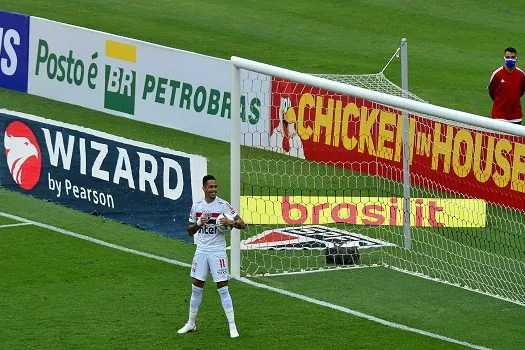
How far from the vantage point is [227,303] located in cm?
1459

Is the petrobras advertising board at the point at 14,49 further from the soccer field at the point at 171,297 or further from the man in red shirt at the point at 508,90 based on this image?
the man in red shirt at the point at 508,90

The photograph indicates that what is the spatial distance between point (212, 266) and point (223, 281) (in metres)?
0.21

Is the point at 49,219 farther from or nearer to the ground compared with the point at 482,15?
nearer to the ground

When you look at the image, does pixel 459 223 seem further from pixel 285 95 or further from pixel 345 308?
pixel 285 95

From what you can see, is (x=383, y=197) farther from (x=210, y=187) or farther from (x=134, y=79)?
(x=134, y=79)

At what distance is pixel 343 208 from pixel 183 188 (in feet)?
7.38

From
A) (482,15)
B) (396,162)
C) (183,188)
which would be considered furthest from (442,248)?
(482,15)

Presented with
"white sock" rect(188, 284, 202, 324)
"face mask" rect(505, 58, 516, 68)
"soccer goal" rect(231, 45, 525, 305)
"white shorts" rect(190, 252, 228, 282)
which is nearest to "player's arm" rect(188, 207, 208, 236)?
"white shorts" rect(190, 252, 228, 282)

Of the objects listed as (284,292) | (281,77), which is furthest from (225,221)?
→ (281,77)

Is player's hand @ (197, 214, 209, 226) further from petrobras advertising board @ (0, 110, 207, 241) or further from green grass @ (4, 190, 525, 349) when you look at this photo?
petrobras advertising board @ (0, 110, 207, 241)

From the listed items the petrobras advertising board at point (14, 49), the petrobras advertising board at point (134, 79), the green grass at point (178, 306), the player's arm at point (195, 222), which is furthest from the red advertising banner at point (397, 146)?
the petrobras advertising board at point (14, 49)

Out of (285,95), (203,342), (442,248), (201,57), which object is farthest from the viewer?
(201,57)

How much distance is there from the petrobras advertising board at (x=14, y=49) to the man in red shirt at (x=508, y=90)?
10155 millimetres

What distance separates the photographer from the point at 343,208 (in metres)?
19.0
